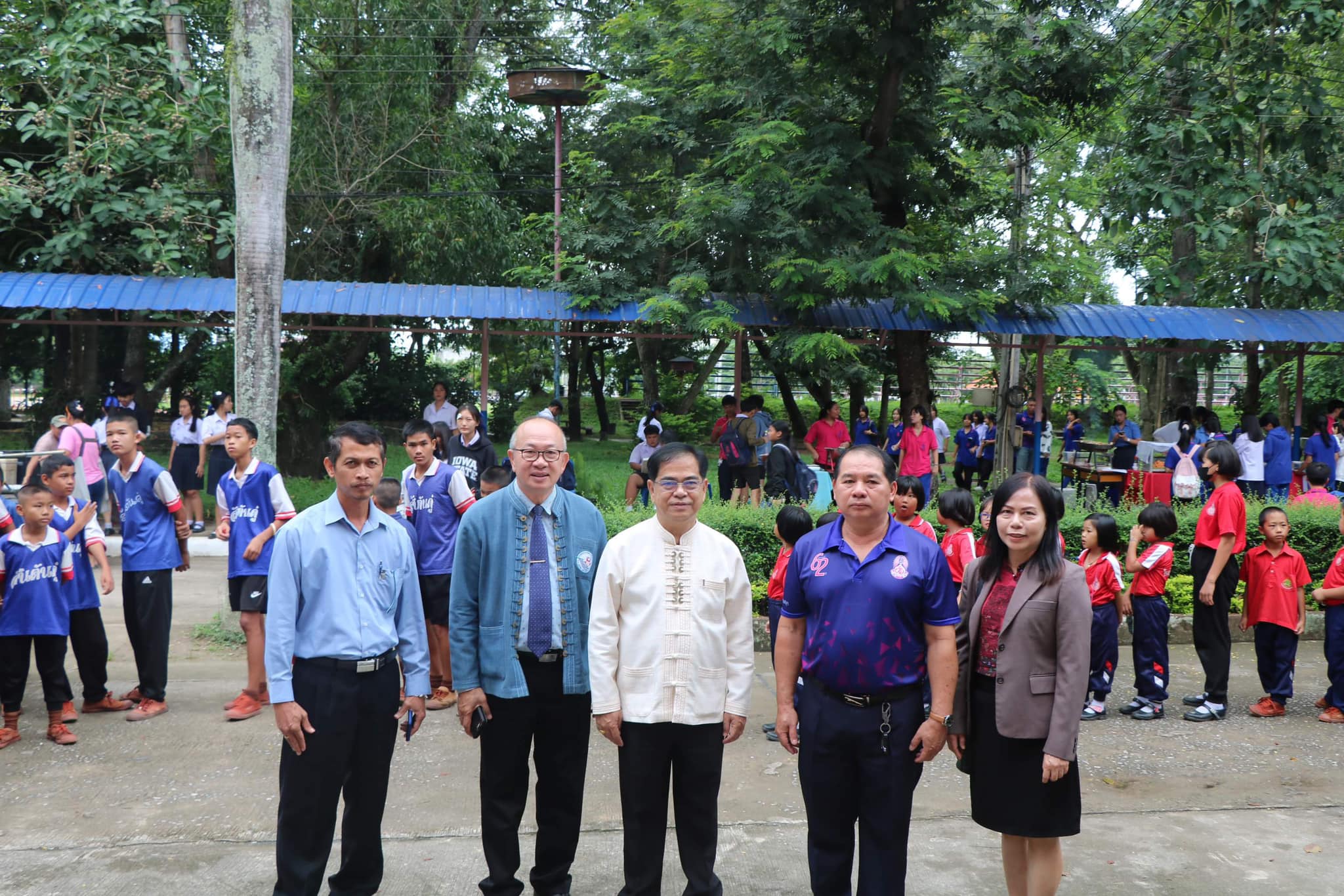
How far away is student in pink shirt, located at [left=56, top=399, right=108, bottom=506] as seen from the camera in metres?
11.0

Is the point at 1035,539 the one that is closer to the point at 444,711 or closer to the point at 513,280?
the point at 444,711

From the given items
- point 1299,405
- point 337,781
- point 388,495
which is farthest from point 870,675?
point 1299,405

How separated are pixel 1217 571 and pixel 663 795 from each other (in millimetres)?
4299

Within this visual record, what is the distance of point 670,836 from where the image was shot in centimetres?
489

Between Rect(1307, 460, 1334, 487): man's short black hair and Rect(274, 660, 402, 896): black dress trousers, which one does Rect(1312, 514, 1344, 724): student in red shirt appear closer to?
Rect(1307, 460, 1334, 487): man's short black hair

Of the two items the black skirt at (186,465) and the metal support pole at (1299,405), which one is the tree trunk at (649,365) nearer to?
the black skirt at (186,465)

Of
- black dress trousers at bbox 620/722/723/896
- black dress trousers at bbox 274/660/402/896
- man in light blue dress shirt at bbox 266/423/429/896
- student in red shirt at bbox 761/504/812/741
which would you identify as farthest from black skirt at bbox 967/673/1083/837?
black dress trousers at bbox 274/660/402/896

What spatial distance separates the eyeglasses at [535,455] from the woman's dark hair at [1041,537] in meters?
1.56

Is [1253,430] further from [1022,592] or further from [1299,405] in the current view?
[1022,592]

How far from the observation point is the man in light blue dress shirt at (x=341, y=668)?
3.86m

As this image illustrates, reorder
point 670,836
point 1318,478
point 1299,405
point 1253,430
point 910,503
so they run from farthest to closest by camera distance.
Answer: point 1299,405 < point 1253,430 < point 1318,478 < point 910,503 < point 670,836

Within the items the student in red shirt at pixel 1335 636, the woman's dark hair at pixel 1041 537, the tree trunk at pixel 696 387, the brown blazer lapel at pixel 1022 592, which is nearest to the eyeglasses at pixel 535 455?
the woman's dark hair at pixel 1041 537

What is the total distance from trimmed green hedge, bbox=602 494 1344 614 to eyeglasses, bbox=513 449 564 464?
14.4ft

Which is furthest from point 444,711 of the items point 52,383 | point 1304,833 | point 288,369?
point 52,383
